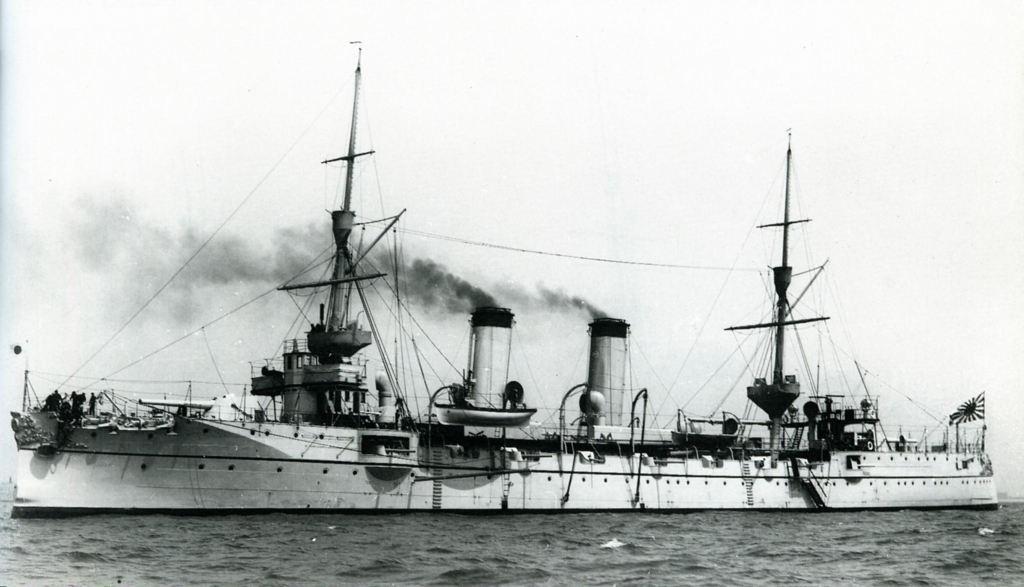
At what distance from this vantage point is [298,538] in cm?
1867

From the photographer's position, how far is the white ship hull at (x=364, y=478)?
21.7 meters

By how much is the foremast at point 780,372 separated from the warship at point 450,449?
71 millimetres

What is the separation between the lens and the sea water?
1489cm

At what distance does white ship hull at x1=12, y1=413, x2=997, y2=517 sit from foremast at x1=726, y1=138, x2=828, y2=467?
93.6 inches

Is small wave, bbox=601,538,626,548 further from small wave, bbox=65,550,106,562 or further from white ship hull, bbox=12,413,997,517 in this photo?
small wave, bbox=65,550,106,562

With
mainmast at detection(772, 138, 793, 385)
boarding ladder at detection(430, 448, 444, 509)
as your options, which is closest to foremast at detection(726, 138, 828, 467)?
mainmast at detection(772, 138, 793, 385)

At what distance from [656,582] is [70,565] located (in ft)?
31.6

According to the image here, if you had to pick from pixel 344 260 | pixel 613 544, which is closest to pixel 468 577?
pixel 613 544

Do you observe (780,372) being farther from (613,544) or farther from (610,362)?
(613,544)

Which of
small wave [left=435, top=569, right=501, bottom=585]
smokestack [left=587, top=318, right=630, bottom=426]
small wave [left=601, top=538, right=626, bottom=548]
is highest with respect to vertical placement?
smokestack [left=587, top=318, right=630, bottom=426]

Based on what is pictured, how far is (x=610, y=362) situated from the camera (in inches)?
1261

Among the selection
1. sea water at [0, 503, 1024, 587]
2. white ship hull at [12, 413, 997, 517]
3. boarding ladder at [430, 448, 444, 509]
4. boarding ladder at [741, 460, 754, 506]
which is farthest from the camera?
boarding ladder at [741, 460, 754, 506]

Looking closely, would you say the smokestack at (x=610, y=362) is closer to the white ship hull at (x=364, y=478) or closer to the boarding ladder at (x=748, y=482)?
the white ship hull at (x=364, y=478)

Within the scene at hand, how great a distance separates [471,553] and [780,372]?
2154 centimetres
